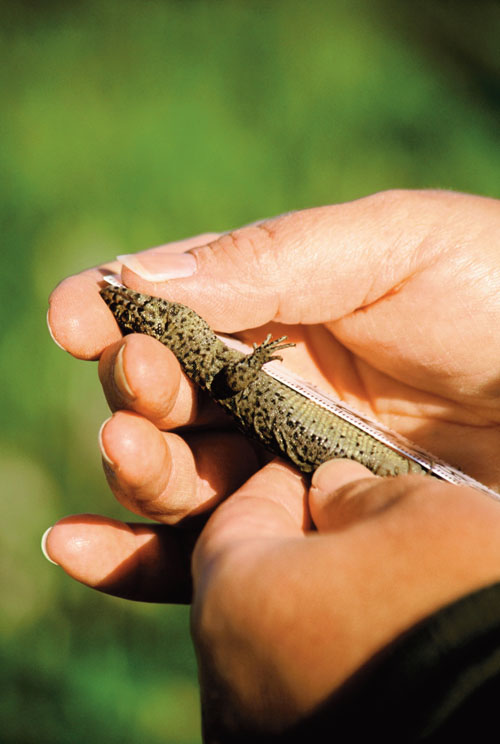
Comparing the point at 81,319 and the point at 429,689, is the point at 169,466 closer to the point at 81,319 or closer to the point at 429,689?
the point at 81,319

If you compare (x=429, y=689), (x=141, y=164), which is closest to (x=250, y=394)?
(x=429, y=689)

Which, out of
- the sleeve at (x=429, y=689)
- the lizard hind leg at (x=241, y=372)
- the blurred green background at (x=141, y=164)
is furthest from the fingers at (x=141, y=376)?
the blurred green background at (x=141, y=164)

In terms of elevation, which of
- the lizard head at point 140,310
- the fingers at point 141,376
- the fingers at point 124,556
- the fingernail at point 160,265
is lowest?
the fingers at point 124,556

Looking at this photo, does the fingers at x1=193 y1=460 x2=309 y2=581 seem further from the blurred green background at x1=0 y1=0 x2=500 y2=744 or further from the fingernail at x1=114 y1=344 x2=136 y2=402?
the blurred green background at x1=0 y1=0 x2=500 y2=744

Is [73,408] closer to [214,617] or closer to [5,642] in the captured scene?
[5,642]

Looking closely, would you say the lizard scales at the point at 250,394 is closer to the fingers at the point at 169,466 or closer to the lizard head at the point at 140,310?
the lizard head at the point at 140,310
